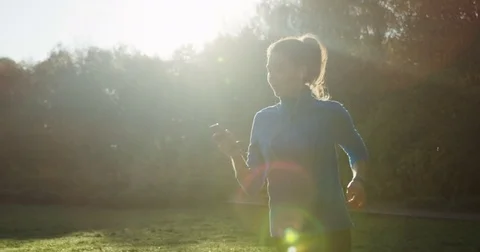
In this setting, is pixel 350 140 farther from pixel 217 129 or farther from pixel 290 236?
pixel 217 129

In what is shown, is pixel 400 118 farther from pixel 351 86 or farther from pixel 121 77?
pixel 121 77

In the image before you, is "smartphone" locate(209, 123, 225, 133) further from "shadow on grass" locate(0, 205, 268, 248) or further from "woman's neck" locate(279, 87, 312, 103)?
"shadow on grass" locate(0, 205, 268, 248)

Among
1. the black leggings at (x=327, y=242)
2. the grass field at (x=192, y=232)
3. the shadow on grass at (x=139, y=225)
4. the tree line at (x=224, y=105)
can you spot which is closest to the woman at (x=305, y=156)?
the black leggings at (x=327, y=242)

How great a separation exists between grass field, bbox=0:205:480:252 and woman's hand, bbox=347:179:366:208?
27.2 feet

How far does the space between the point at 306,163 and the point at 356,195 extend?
287 mm

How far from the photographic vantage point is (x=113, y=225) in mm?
18438

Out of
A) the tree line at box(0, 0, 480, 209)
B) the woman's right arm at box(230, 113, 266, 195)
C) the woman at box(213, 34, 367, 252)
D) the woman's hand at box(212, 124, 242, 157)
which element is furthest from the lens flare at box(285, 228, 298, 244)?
the tree line at box(0, 0, 480, 209)

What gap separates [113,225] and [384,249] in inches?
357

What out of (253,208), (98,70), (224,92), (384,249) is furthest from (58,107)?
(384,249)

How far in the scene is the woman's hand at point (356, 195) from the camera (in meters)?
3.21

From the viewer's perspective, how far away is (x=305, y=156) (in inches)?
123

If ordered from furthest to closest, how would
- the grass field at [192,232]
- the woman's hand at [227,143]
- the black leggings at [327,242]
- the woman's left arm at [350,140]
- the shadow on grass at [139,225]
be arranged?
the shadow on grass at [139,225] → the grass field at [192,232] → the woman's hand at [227,143] → the woman's left arm at [350,140] → the black leggings at [327,242]

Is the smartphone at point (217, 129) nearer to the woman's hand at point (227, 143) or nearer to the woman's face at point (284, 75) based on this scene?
the woman's hand at point (227, 143)

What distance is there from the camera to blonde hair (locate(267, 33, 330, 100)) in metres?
3.17
